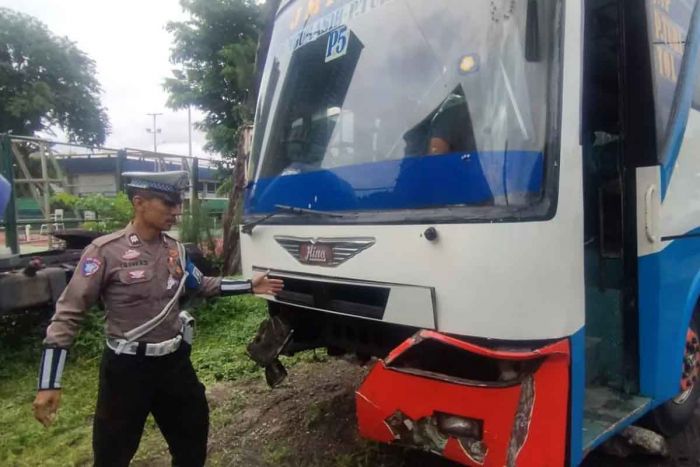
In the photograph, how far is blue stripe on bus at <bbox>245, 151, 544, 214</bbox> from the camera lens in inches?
83.4

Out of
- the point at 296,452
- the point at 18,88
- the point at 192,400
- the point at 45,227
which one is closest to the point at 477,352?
the point at 192,400

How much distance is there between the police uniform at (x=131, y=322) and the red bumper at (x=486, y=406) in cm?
94

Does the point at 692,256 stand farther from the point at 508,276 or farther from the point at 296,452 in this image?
the point at 296,452

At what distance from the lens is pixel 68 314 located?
2.24 meters

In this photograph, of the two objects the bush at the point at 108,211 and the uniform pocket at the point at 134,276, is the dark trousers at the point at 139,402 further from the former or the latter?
the bush at the point at 108,211

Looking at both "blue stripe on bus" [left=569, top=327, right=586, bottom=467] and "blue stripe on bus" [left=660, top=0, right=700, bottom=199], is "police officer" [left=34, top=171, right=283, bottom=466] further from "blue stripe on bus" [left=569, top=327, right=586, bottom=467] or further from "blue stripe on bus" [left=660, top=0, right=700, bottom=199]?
"blue stripe on bus" [left=660, top=0, right=700, bottom=199]

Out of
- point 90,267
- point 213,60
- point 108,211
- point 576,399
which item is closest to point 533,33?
point 576,399

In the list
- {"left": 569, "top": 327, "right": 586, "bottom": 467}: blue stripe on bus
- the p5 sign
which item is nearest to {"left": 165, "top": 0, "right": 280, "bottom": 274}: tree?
the p5 sign

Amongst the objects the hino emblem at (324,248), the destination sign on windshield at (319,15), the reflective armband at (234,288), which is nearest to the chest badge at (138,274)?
the reflective armband at (234,288)

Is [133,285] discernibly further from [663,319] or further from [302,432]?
[663,319]

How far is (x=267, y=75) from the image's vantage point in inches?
135

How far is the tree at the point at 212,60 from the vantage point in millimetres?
15297

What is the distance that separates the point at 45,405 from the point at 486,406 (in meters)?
1.70

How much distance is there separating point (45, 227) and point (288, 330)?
435cm
